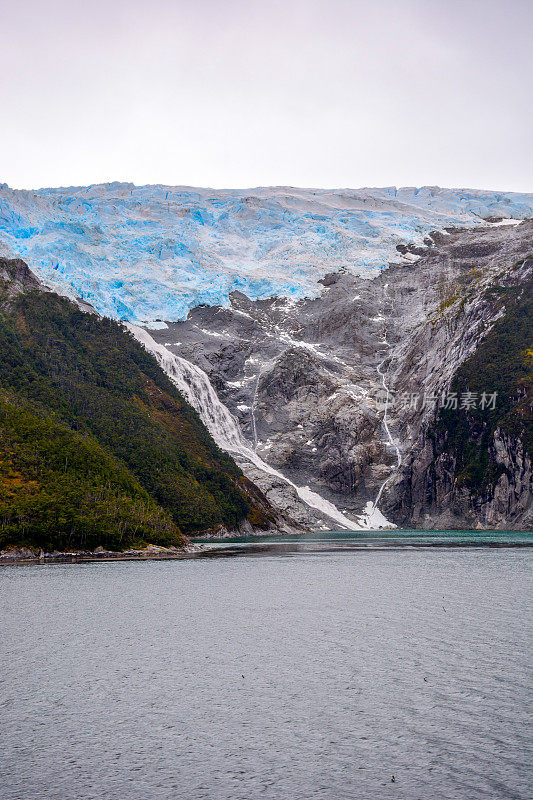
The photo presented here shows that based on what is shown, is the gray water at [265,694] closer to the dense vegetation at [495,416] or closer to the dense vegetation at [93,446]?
the dense vegetation at [93,446]

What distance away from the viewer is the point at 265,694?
93.1ft

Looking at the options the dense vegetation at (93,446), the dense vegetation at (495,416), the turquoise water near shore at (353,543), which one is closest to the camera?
the dense vegetation at (93,446)

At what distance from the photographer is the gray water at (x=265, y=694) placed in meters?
19.5

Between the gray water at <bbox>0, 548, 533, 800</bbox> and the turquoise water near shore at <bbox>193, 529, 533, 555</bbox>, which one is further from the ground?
the gray water at <bbox>0, 548, 533, 800</bbox>

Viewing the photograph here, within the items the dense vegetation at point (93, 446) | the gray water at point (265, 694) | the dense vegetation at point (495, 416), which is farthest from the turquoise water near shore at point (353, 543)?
the gray water at point (265, 694)

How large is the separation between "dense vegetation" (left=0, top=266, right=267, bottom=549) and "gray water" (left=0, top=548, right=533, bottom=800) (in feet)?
137

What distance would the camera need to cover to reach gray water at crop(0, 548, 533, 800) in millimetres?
19547

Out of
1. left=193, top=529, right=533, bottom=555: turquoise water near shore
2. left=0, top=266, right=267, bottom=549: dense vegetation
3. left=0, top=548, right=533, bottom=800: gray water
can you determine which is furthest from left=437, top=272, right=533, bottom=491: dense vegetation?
left=0, top=548, right=533, bottom=800: gray water

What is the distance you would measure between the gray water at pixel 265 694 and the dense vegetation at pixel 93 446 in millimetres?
41684

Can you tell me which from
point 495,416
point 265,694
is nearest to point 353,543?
point 495,416

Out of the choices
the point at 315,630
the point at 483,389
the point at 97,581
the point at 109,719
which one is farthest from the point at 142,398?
the point at 109,719

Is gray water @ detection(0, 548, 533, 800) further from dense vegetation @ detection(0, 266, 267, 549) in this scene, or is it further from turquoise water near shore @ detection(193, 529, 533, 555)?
turquoise water near shore @ detection(193, 529, 533, 555)

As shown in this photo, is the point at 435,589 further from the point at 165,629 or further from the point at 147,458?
the point at 147,458

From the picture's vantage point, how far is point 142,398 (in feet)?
582
